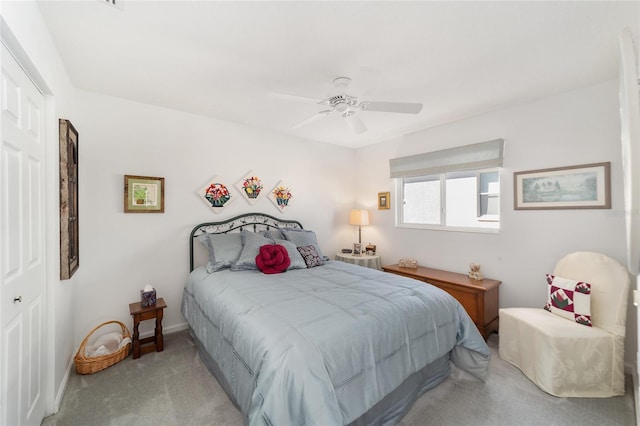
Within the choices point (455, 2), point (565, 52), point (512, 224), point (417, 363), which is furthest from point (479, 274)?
point (455, 2)

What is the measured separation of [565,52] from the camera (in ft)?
6.59

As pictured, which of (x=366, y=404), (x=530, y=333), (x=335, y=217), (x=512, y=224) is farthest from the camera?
(x=335, y=217)

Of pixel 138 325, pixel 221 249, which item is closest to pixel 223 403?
pixel 138 325

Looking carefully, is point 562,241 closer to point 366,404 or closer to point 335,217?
point 366,404

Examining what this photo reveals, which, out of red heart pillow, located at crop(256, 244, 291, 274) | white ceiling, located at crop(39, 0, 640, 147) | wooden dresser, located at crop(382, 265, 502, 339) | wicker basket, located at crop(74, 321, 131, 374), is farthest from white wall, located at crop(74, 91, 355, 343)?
wooden dresser, located at crop(382, 265, 502, 339)

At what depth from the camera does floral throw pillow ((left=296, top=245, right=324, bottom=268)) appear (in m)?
3.16

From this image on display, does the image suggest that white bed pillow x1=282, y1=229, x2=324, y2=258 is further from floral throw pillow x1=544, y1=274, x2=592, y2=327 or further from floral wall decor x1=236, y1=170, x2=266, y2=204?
floral throw pillow x1=544, y1=274, x2=592, y2=327

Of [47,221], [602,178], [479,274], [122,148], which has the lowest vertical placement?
[479,274]

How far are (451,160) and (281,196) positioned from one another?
2351mm

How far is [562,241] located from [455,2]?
8.19 ft

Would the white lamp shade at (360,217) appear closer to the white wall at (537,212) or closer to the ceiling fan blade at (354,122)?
the white wall at (537,212)

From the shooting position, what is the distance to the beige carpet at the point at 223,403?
1.78 m

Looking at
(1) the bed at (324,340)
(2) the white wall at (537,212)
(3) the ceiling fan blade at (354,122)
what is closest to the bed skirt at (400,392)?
(1) the bed at (324,340)

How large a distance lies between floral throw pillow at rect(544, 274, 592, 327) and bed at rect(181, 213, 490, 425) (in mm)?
826
